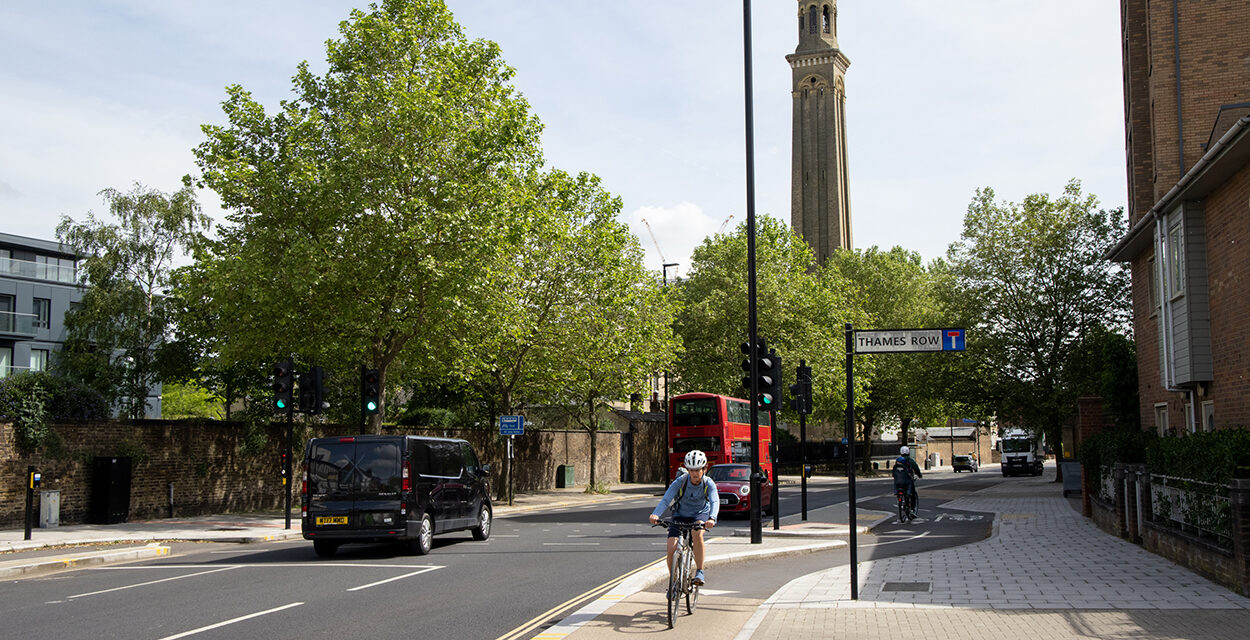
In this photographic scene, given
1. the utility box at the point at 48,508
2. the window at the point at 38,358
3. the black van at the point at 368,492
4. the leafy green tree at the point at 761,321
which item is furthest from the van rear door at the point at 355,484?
the window at the point at 38,358

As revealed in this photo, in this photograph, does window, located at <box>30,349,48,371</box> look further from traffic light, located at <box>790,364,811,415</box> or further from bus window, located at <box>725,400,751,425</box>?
traffic light, located at <box>790,364,811,415</box>

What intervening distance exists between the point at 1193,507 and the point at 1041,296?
1207 inches

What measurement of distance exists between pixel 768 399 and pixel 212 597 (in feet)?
31.4

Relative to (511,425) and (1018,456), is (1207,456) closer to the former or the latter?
(511,425)

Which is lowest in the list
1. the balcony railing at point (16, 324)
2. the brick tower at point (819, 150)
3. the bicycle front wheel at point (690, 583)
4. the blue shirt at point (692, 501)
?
the bicycle front wheel at point (690, 583)

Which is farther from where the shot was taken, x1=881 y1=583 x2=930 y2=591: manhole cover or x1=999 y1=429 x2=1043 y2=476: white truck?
x1=999 y1=429 x2=1043 y2=476: white truck

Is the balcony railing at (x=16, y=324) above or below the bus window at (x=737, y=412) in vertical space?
above

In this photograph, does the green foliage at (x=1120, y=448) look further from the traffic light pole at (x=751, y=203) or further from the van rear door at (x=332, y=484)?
the van rear door at (x=332, y=484)

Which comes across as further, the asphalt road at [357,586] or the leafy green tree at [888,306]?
the leafy green tree at [888,306]

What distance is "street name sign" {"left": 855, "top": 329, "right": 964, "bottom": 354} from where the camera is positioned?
10.4 m

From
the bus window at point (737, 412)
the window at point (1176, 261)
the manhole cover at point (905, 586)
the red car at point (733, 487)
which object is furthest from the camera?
the bus window at point (737, 412)

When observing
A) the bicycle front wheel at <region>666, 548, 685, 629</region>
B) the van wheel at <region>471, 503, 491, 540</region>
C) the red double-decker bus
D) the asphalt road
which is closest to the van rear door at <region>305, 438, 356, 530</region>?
the asphalt road

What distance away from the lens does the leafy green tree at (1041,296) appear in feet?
132

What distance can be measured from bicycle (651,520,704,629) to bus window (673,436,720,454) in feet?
77.0
